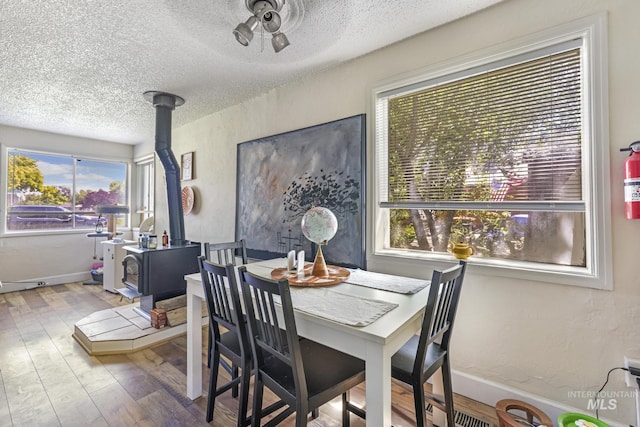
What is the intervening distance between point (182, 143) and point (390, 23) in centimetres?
333

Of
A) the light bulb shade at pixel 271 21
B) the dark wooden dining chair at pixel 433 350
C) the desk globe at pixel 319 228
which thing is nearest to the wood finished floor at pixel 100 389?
the dark wooden dining chair at pixel 433 350

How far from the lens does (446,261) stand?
191 centimetres

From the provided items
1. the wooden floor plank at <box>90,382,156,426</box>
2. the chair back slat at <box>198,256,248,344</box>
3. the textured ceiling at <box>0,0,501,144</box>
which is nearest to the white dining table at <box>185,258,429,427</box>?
the chair back slat at <box>198,256,248,344</box>

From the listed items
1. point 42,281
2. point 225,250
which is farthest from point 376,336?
point 42,281

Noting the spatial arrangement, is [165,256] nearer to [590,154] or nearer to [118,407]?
[118,407]

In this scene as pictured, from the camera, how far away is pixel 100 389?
1.98 meters

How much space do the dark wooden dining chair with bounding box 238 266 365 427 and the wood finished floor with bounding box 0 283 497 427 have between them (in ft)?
1.78

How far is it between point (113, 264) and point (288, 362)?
3860mm

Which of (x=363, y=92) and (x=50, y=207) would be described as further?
(x=50, y=207)

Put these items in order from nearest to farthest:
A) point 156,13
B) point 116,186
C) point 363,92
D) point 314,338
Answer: point 314,338
point 156,13
point 363,92
point 116,186

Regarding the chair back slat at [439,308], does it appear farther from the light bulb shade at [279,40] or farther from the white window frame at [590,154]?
the light bulb shade at [279,40]

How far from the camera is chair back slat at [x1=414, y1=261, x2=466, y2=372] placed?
47.8 inches

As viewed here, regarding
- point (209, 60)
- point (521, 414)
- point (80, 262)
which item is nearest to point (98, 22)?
point (209, 60)

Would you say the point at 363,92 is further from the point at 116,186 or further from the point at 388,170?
the point at 116,186
